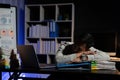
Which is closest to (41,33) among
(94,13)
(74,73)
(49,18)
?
(49,18)

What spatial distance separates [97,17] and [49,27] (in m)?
0.98

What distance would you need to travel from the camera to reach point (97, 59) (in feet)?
6.94

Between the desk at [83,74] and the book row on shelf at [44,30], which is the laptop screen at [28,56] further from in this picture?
the book row on shelf at [44,30]

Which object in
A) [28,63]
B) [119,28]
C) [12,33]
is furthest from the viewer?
[119,28]

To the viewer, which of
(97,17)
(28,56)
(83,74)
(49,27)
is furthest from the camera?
(97,17)

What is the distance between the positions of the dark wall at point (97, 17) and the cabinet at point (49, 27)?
221 mm

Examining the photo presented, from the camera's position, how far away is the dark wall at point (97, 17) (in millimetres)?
4629

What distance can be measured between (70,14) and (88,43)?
101 inches

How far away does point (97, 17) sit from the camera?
4730 mm

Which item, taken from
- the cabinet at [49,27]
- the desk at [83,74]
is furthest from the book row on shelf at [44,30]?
the desk at [83,74]

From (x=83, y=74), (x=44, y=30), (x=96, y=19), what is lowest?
(x=83, y=74)

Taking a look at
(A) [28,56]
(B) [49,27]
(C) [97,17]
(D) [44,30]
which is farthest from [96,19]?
(A) [28,56]

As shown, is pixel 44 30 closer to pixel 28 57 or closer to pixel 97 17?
pixel 97 17

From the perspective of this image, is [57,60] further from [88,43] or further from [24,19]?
[24,19]
